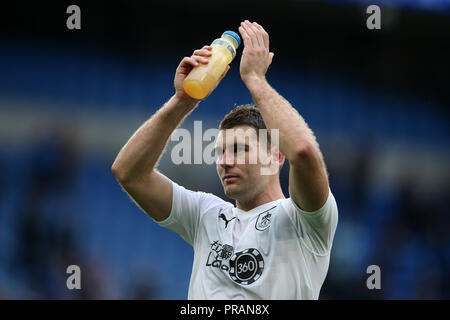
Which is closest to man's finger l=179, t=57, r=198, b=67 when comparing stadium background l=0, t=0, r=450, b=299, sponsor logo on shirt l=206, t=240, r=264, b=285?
sponsor logo on shirt l=206, t=240, r=264, b=285

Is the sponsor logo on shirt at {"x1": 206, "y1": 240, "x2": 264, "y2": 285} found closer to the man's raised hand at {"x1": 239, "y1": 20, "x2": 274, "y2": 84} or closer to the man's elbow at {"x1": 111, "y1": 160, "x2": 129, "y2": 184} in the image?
the man's elbow at {"x1": 111, "y1": 160, "x2": 129, "y2": 184}

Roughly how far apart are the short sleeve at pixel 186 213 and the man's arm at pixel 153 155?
0.03 m

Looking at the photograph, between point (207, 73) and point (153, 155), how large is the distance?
23.6 inches

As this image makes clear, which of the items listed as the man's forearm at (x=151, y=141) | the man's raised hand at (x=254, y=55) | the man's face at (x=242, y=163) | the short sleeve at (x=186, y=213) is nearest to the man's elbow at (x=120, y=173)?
the man's forearm at (x=151, y=141)

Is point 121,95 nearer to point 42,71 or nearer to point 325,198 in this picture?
point 42,71

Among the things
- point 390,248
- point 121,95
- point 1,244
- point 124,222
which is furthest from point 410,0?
point 1,244

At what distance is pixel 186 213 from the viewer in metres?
3.54

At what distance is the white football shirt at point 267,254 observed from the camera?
121 inches

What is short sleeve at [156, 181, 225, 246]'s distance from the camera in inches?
139

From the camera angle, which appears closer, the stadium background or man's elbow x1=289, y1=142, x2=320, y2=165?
man's elbow x1=289, y1=142, x2=320, y2=165

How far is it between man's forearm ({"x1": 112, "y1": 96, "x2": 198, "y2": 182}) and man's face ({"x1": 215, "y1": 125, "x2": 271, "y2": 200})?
30 cm

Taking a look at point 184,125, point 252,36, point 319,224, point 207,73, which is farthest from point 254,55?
point 184,125

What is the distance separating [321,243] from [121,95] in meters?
5.41
